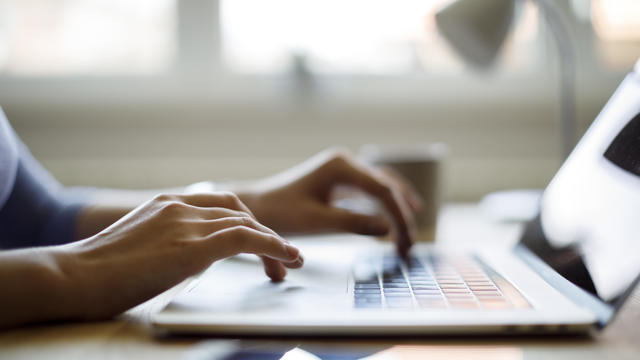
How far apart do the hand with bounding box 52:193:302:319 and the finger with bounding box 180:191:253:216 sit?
29mm

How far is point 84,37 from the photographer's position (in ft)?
4.67

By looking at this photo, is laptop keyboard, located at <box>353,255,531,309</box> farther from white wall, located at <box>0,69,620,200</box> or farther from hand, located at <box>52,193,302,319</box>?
white wall, located at <box>0,69,620,200</box>

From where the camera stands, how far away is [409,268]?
0.52 metres

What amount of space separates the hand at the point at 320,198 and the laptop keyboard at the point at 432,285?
4.3 inches

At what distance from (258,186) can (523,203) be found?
530 millimetres

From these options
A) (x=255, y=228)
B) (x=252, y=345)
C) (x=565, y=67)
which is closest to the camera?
(x=252, y=345)

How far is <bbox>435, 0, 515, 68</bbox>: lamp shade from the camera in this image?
835 mm

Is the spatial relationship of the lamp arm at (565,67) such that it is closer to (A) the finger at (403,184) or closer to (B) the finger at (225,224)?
(A) the finger at (403,184)

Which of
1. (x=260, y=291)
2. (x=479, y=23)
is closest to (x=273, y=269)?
(x=260, y=291)

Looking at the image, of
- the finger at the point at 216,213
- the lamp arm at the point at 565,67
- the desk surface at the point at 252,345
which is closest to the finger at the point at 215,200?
the finger at the point at 216,213

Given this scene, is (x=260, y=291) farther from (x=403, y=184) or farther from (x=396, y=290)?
(x=403, y=184)

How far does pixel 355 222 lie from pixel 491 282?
25 centimetres

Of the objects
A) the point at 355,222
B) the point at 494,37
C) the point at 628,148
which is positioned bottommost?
the point at 355,222

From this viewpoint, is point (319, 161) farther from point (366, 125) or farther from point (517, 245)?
point (366, 125)
